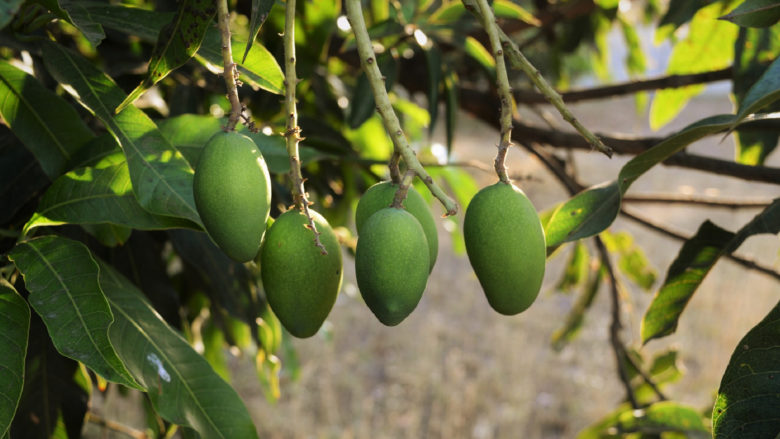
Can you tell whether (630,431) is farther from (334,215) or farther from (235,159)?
(235,159)

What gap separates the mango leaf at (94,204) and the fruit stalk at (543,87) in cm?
33

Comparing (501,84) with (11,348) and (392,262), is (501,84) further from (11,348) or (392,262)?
(11,348)

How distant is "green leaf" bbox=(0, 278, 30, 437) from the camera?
60cm

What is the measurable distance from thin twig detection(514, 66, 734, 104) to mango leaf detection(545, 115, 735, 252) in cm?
51

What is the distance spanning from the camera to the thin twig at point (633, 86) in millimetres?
1242

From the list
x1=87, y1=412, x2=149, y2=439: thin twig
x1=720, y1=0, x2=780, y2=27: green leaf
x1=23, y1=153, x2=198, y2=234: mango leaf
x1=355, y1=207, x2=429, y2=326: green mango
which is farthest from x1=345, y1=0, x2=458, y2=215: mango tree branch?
x1=87, y1=412, x2=149, y2=439: thin twig

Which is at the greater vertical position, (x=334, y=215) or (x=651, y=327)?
(x=334, y=215)

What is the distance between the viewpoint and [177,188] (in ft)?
2.14

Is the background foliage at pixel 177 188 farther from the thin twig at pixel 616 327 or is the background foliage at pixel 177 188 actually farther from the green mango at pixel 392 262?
the green mango at pixel 392 262

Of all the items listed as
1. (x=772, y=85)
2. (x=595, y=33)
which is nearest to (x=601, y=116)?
(x=595, y=33)

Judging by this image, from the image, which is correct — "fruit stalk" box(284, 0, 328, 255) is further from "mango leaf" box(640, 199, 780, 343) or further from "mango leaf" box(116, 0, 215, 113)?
"mango leaf" box(640, 199, 780, 343)

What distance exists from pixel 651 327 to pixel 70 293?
62cm

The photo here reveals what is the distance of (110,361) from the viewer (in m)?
0.60

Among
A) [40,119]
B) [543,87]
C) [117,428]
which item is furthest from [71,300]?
[117,428]
